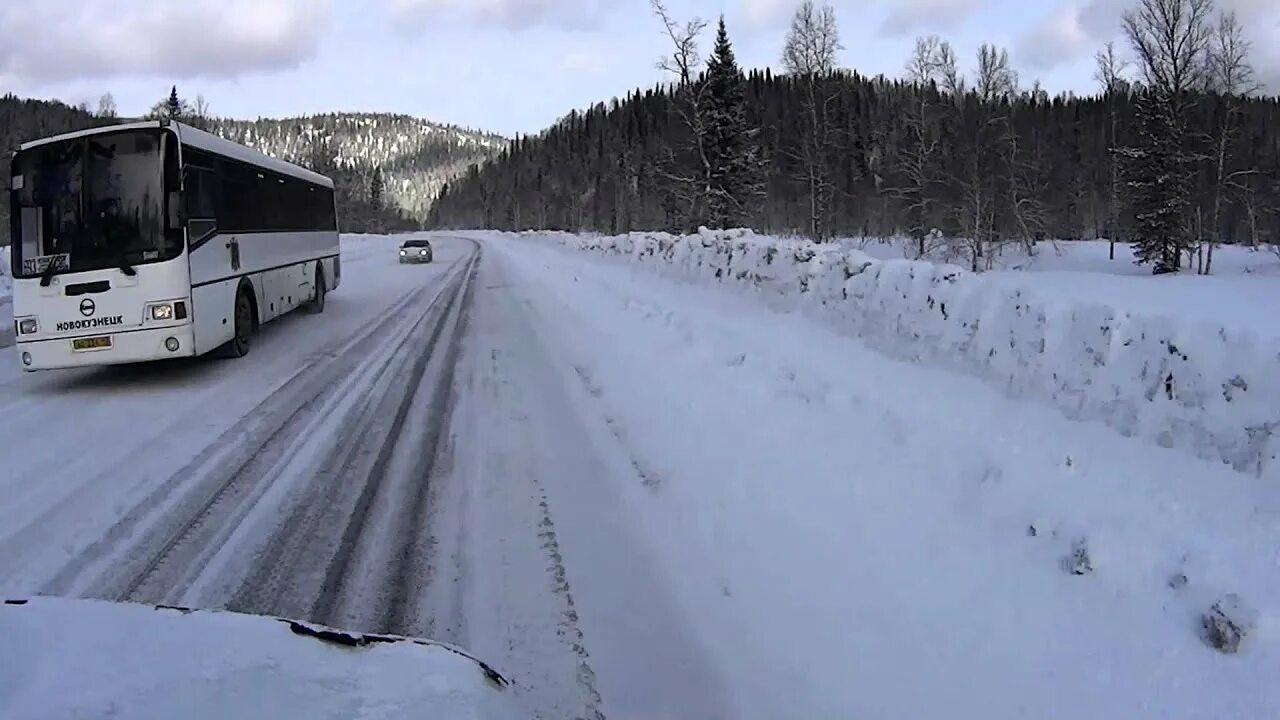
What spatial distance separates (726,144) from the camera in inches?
1416

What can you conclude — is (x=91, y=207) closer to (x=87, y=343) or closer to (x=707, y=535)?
(x=87, y=343)

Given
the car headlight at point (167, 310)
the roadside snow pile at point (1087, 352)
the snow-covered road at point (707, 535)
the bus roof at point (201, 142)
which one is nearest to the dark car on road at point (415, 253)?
the bus roof at point (201, 142)

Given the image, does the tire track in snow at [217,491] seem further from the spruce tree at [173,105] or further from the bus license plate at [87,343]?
the spruce tree at [173,105]

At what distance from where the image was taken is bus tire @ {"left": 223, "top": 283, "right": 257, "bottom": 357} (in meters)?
11.9

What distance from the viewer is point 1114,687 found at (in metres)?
3.18

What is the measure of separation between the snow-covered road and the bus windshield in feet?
6.10

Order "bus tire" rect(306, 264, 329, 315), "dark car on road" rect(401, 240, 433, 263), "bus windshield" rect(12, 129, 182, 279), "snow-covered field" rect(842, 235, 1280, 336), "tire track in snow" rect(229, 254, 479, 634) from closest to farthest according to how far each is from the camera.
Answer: "tire track in snow" rect(229, 254, 479, 634) < "bus windshield" rect(12, 129, 182, 279) < "bus tire" rect(306, 264, 329, 315) < "snow-covered field" rect(842, 235, 1280, 336) < "dark car on road" rect(401, 240, 433, 263)

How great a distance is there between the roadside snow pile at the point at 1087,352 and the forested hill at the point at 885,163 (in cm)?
2753

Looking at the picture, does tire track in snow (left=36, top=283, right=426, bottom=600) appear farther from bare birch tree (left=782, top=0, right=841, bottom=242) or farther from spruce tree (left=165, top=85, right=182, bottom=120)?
spruce tree (left=165, top=85, right=182, bottom=120)

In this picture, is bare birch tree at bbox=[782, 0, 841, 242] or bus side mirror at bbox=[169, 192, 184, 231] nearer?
bus side mirror at bbox=[169, 192, 184, 231]

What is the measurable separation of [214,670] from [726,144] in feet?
116

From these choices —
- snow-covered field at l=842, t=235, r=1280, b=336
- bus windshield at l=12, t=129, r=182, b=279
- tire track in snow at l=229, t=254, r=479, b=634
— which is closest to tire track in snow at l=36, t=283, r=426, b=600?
tire track in snow at l=229, t=254, r=479, b=634

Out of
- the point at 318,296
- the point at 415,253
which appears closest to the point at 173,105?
the point at 415,253

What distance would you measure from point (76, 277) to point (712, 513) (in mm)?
8561
